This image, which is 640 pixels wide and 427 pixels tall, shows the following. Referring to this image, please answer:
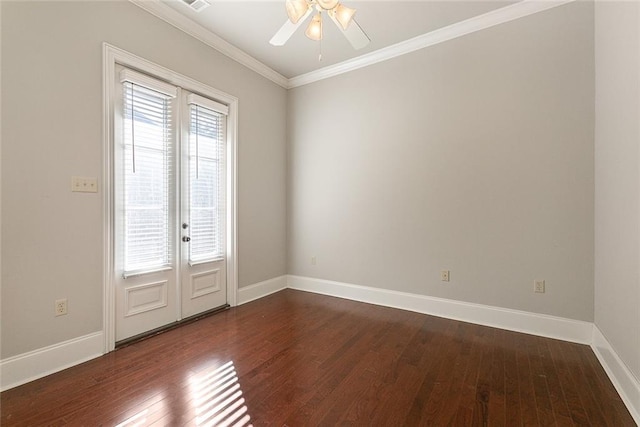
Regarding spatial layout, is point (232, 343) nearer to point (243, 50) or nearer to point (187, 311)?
point (187, 311)

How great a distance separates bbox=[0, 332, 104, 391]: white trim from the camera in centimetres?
180

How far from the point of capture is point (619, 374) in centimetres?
179

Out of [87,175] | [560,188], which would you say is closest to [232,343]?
[87,175]

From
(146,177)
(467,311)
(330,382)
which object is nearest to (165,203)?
(146,177)

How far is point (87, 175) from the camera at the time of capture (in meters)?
2.16

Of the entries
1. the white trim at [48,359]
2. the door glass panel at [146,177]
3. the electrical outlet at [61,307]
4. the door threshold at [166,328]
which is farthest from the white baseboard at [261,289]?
the electrical outlet at [61,307]

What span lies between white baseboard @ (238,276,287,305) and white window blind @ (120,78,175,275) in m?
1.07

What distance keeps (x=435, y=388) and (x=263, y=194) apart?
2920 millimetres

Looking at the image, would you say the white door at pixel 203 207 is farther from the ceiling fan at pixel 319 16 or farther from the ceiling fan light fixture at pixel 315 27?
the ceiling fan light fixture at pixel 315 27

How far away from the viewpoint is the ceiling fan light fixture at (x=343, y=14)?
1763 millimetres

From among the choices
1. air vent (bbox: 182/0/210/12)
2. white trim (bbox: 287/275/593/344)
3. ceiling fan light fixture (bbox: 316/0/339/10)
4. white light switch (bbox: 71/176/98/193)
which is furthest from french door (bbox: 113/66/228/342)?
ceiling fan light fixture (bbox: 316/0/339/10)

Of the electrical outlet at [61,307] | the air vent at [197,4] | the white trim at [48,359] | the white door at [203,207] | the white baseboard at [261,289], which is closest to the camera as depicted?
the white trim at [48,359]

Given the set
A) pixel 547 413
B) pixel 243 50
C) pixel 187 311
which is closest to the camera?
pixel 547 413

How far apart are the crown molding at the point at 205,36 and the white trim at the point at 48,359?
2.89 meters
